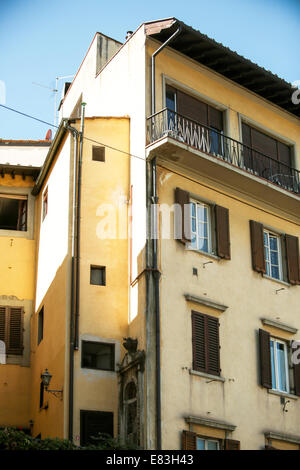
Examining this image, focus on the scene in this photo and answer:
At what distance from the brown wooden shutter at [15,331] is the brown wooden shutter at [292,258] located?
28.0 ft

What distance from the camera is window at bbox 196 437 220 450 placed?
2189 centimetres

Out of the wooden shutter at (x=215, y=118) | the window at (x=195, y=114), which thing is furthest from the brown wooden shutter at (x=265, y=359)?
the wooden shutter at (x=215, y=118)

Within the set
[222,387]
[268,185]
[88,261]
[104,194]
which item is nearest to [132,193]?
[104,194]

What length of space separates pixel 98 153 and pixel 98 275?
3.85 meters

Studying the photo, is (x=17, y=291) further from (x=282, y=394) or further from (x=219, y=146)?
(x=282, y=394)

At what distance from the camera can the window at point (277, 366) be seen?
2409 centimetres

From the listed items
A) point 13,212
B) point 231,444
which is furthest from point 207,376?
point 13,212

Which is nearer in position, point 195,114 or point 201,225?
point 201,225

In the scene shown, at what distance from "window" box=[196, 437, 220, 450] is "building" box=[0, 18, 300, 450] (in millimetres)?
77

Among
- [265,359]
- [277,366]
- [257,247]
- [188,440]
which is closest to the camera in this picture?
[188,440]

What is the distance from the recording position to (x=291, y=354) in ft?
83.1

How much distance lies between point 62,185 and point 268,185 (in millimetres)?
6262

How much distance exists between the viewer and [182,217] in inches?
952

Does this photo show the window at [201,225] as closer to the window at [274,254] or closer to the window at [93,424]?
the window at [274,254]
